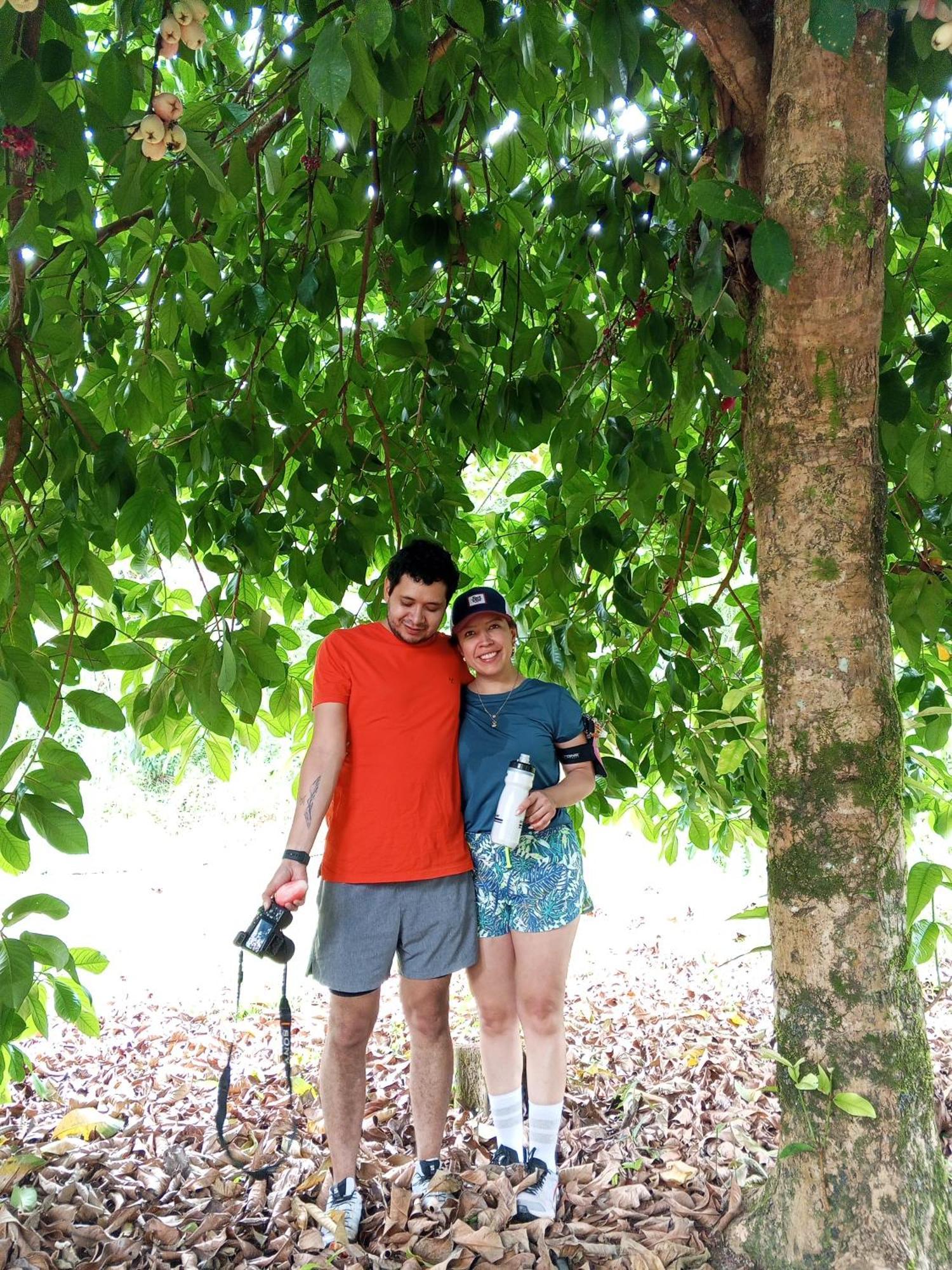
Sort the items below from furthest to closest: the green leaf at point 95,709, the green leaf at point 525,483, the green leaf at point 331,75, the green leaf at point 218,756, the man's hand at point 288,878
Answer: the green leaf at point 525,483 → the green leaf at point 218,756 → the man's hand at point 288,878 → the green leaf at point 95,709 → the green leaf at point 331,75

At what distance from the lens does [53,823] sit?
1.47 metres

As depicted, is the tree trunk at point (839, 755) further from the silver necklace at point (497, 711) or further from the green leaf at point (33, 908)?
the green leaf at point (33, 908)

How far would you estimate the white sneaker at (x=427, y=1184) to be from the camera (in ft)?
7.63

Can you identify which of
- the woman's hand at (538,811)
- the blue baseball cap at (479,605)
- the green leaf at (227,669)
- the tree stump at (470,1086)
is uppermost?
the blue baseball cap at (479,605)

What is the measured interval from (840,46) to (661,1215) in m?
2.17

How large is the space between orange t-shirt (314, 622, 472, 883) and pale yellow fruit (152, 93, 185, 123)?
4.02 feet

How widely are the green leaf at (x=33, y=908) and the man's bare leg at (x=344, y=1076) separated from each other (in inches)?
37.5

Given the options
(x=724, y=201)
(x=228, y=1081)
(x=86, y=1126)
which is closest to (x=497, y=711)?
(x=228, y=1081)

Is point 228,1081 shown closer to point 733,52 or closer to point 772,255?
point 772,255

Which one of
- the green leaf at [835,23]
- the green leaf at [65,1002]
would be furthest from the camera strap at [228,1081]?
the green leaf at [835,23]

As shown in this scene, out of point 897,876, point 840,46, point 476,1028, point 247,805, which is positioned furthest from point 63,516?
point 247,805

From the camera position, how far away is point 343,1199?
7.52ft

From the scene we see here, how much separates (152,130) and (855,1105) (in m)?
1.77

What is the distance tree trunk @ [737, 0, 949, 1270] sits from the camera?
5.45 feet
